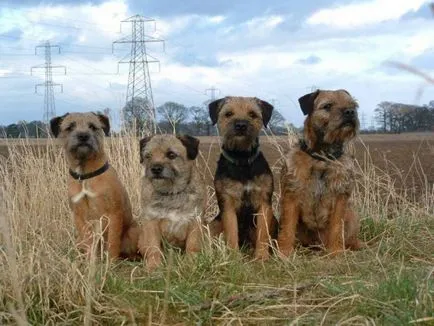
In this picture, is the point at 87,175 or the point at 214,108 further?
the point at 214,108

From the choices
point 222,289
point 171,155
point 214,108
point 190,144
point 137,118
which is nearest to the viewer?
point 222,289

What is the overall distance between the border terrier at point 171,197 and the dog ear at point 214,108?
60 cm

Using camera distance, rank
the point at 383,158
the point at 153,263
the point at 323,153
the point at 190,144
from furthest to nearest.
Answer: the point at 383,158 → the point at 323,153 → the point at 190,144 → the point at 153,263

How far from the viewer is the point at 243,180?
6641mm

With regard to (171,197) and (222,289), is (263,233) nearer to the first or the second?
(171,197)

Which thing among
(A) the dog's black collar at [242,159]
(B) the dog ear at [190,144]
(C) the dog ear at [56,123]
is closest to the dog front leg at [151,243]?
(B) the dog ear at [190,144]

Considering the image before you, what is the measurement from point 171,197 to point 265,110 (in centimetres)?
146

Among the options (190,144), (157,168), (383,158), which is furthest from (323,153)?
(383,158)

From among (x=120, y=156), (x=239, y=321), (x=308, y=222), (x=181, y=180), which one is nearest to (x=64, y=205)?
(x=120, y=156)

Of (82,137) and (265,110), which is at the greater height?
(265,110)

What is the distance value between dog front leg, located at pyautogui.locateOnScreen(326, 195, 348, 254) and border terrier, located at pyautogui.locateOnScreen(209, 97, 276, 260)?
26.4 inches

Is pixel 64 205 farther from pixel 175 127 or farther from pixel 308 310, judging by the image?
pixel 308 310

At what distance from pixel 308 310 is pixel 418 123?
148 cm

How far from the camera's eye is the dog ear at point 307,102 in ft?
22.5
